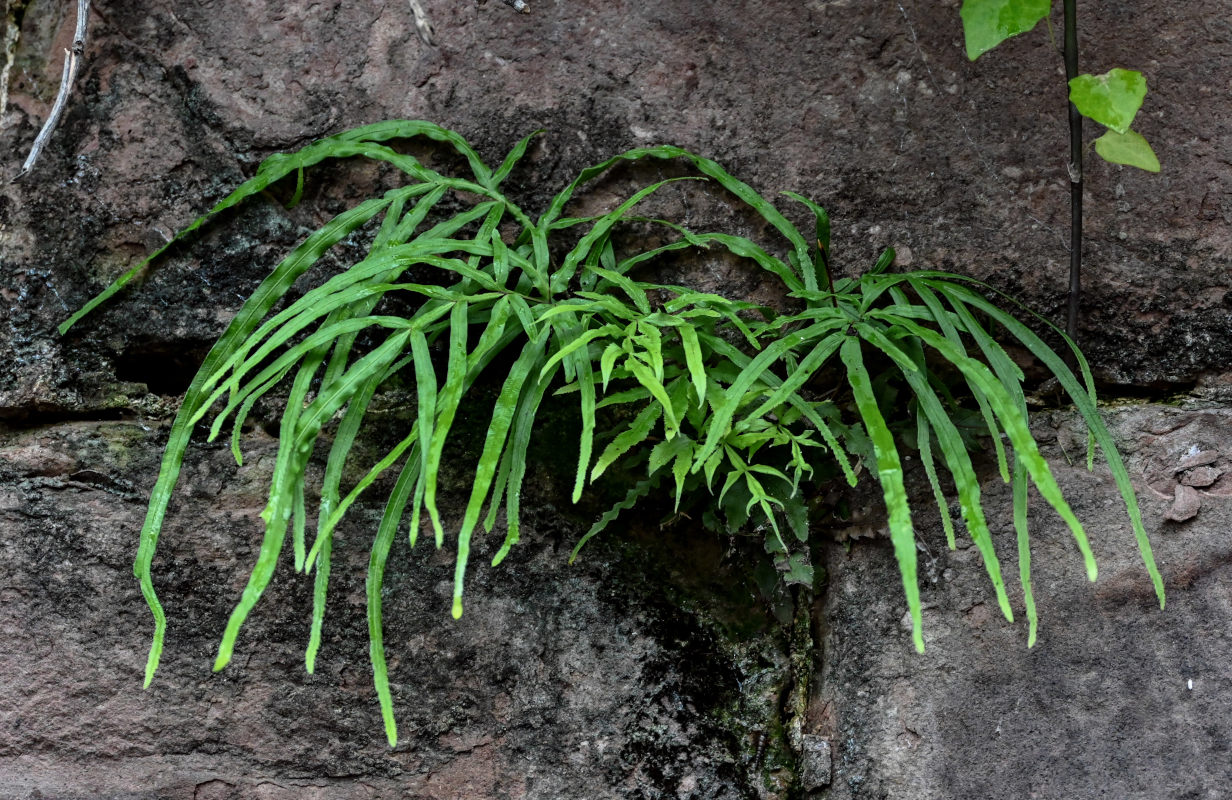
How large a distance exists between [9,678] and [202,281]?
0.54 metres

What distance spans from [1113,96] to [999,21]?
14cm

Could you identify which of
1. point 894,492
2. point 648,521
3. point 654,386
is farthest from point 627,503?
point 894,492

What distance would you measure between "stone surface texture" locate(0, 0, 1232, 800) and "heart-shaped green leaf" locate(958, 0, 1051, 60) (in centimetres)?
23

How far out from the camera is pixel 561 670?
48.0 inches

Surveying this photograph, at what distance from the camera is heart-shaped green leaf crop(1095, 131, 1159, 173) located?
1031mm

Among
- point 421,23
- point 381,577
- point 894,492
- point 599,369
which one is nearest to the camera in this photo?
point 894,492

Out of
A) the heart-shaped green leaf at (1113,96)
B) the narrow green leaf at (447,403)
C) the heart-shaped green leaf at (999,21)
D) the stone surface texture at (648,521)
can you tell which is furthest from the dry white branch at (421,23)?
the heart-shaped green leaf at (1113,96)

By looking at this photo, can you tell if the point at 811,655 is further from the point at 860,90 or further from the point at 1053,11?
the point at 1053,11

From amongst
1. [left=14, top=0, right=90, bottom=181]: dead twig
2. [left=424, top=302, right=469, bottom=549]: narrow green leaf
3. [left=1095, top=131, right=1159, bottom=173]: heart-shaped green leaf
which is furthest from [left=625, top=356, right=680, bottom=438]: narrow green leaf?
[left=14, top=0, right=90, bottom=181]: dead twig

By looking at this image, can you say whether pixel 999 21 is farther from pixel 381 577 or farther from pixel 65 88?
pixel 65 88

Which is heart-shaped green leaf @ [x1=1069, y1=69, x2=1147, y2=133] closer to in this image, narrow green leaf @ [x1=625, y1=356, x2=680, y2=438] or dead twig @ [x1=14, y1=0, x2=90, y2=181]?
narrow green leaf @ [x1=625, y1=356, x2=680, y2=438]

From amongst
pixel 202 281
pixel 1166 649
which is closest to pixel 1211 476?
pixel 1166 649

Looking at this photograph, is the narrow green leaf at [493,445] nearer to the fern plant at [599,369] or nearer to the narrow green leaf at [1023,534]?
the fern plant at [599,369]

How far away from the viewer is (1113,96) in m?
0.99
